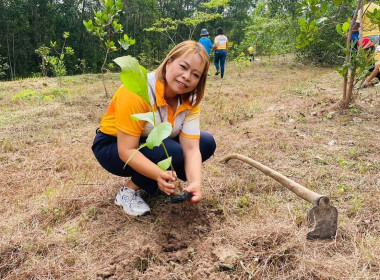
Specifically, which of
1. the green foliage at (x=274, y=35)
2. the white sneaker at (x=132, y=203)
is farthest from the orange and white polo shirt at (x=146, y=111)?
the green foliage at (x=274, y=35)

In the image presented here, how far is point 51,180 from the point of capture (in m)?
2.30

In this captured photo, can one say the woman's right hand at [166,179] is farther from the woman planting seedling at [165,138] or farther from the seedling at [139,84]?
the seedling at [139,84]

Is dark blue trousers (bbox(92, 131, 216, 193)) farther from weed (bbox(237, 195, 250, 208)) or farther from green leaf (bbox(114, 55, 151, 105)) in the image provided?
green leaf (bbox(114, 55, 151, 105))

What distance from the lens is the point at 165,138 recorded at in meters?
1.48

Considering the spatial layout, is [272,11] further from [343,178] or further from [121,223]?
[121,223]

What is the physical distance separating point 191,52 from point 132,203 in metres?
0.89

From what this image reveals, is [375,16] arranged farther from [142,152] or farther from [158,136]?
[158,136]

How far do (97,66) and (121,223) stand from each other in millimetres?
15663

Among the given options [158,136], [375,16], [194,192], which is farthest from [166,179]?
[375,16]

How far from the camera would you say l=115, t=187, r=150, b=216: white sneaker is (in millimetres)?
1725

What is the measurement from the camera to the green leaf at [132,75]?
107 cm

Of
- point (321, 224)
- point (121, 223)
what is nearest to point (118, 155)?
point (121, 223)

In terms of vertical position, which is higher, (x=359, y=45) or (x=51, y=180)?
(x=359, y=45)

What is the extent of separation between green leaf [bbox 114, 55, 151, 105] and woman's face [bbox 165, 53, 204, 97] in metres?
Result: 0.40
